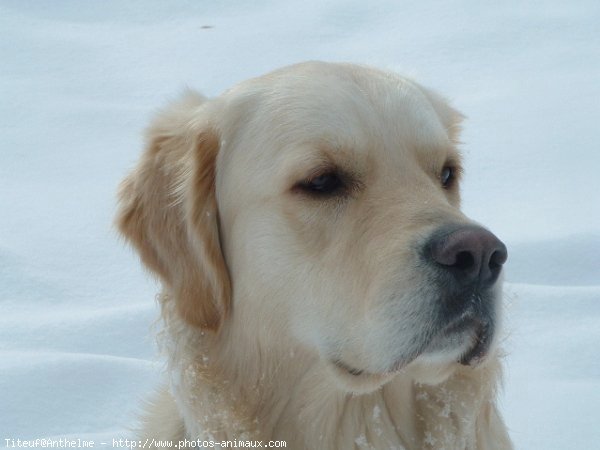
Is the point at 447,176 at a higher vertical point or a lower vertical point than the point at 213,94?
higher

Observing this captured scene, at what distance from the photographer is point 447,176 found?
347cm

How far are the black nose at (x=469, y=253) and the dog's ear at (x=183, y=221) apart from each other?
93 centimetres

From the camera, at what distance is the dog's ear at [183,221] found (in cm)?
338

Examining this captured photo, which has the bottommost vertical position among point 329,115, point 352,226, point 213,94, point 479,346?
point 213,94

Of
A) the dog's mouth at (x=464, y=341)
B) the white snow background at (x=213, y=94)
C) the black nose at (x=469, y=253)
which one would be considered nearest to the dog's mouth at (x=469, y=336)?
the dog's mouth at (x=464, y=341)

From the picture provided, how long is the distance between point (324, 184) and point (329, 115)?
253 mm

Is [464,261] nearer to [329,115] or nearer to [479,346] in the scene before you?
[479,346]

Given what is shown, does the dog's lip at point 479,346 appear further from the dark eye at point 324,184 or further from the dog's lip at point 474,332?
the dark eye at point 324,184

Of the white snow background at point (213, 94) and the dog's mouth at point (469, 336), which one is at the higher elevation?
the dog's mouth at point (469, 336)

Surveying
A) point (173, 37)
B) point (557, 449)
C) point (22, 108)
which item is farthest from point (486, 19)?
point (557, 449)

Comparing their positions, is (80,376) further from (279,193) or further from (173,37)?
(173,37)

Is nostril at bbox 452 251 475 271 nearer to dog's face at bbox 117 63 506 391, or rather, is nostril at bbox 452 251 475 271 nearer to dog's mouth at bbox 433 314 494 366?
dog's face at bbox 117 63 506 391

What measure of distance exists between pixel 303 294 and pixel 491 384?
851 mm

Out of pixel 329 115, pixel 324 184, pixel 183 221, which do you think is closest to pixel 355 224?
pixel 324 184
